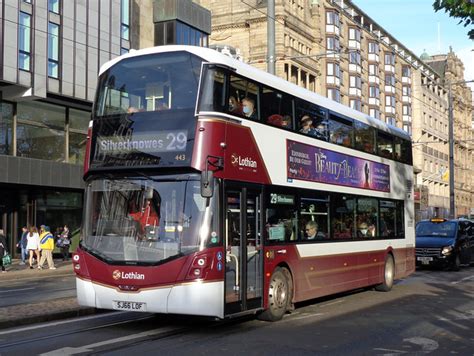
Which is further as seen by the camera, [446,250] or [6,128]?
[6,128]

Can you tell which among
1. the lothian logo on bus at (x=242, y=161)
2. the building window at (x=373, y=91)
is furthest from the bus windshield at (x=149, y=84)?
the building window at (x=373, y=91)

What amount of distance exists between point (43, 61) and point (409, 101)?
2679 inches

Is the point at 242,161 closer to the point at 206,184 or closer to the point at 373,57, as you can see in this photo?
the point at 206,184

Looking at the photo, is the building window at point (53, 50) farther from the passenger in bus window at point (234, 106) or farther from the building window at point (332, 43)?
the building window at point (332, 43)

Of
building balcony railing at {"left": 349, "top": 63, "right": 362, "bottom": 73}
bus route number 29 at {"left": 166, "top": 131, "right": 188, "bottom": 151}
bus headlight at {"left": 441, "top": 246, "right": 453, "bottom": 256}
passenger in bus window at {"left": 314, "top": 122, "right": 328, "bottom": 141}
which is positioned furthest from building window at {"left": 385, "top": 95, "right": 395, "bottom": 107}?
bus route number 29 at {"left": 166, "top": 131, "right": 188, "bottom": 151}

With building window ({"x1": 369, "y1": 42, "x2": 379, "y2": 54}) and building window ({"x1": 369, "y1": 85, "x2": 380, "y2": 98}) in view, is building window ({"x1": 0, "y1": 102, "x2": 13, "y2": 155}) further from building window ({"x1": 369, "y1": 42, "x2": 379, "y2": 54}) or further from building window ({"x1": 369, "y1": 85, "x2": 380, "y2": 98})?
building window ({"x1": 369, "y1": 42, "x2": 379, "y2": 54})

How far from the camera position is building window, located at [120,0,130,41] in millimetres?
34594

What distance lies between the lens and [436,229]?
24.1m

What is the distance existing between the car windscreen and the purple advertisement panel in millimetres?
8891

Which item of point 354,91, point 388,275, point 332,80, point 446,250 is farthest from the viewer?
point 354,91

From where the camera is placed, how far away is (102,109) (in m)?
9.84

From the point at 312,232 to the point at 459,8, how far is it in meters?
4.71

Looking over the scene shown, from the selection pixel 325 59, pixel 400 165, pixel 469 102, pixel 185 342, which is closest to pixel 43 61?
pixel 400 165

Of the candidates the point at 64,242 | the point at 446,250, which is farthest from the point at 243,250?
the point at 64,242
